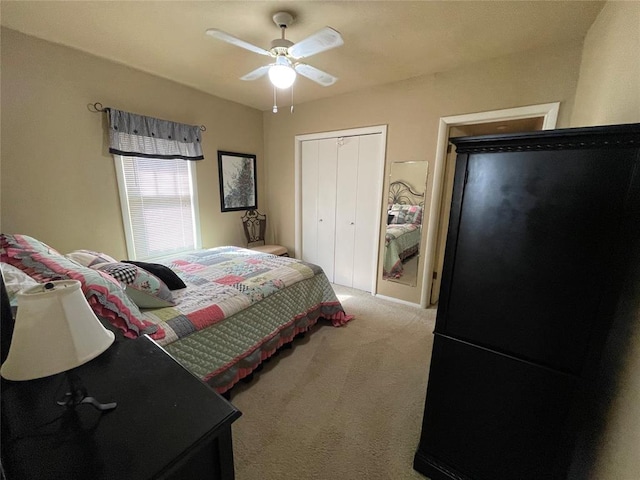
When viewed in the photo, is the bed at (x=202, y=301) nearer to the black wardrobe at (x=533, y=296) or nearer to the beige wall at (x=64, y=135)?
the beige wall at (x=64, y=135)

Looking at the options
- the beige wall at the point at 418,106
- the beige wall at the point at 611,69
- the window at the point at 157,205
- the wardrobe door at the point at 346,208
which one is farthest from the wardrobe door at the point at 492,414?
the window at the point at 157,205

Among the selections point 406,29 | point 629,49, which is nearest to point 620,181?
point 629,49

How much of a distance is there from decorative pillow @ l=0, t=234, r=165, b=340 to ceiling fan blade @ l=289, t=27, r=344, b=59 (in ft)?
5.57

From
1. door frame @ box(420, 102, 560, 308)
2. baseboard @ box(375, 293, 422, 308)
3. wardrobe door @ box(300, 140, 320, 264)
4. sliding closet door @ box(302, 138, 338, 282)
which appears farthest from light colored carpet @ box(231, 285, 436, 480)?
wardrobe door @ box(300, 140, 320, 264)

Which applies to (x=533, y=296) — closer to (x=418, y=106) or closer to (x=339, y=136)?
(x=418, y=106)

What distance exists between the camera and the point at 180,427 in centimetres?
70

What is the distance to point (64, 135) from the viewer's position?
223 cm

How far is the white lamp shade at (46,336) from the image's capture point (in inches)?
25.0

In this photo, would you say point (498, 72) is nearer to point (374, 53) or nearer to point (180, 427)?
point (374, 53)

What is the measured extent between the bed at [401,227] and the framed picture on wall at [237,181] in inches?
80.4

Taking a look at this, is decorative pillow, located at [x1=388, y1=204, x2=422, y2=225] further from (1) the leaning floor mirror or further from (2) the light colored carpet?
(2) the light colored carpet

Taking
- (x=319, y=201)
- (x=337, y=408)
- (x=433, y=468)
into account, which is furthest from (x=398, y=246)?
(x=433, y=468)

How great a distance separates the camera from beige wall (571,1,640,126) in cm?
116

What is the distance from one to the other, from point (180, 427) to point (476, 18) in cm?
262
